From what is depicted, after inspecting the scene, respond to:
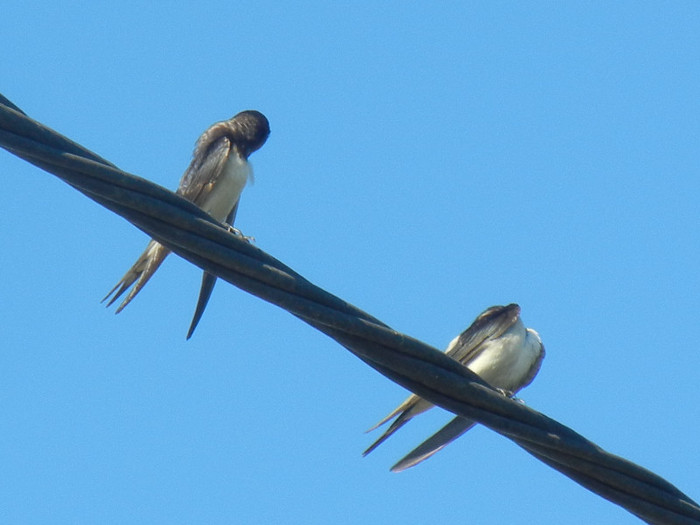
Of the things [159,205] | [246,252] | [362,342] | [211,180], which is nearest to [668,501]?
[362,342]

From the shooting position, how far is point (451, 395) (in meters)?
2.73

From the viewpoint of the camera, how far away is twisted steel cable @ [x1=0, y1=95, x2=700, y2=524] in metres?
2.48

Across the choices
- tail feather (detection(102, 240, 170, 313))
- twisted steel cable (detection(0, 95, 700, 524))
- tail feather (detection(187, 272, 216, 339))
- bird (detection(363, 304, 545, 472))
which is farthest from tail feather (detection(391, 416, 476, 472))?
twisted steel cable (detection(0, 95, 700, 524))

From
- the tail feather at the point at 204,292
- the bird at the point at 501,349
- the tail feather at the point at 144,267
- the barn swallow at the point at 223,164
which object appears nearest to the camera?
the tail feather at the point at 204,292

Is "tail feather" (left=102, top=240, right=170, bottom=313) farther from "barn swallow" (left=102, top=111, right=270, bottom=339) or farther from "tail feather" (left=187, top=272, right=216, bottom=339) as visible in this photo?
→ "tail feather" (left=187, top=272, right=216, bottom=339)

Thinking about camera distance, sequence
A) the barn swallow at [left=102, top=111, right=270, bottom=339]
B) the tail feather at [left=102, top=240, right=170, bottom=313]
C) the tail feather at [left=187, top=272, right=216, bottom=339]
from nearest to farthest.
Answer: the tail feather at [left=187, top=272, right=216, bottom=339] < the tail feather at [left=102, top=240, right=170, bottom=313] < the barn swallow at [left=102, top=111, right=270, bottom=339]

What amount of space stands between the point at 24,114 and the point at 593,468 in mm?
1373

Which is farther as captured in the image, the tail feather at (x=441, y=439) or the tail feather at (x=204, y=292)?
the tail feather at (x=204, y=292)

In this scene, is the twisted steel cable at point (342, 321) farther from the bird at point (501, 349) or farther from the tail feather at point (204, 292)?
the bird at point (501, 349)

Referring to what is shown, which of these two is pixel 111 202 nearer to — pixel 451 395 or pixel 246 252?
pixel 246 252

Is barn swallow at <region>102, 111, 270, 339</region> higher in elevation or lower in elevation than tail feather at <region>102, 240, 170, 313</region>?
higher

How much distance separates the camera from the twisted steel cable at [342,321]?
2.48 meters

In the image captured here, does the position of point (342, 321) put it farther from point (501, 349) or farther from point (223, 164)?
point (223, 164)

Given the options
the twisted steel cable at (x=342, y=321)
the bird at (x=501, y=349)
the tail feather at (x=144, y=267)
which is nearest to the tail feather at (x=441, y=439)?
the bird at (x=501, y=349)
